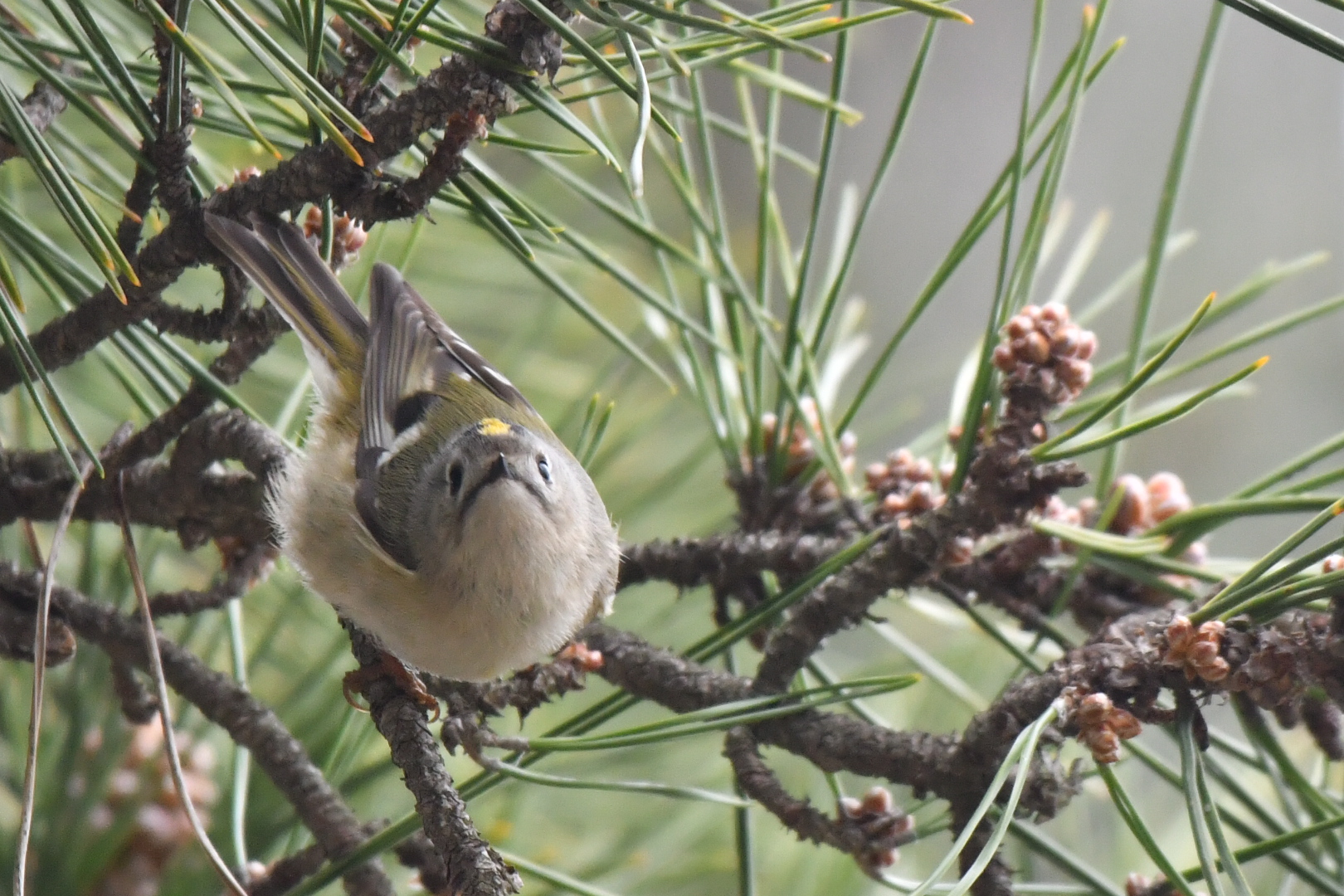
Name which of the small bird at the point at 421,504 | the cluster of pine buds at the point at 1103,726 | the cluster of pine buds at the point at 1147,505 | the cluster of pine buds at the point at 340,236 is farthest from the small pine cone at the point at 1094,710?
the cluster of pine buds at the point at 340,236

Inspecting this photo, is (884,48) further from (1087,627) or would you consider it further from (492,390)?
(1087,627)

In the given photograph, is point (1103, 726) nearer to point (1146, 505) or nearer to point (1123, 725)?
point (1123, 725)

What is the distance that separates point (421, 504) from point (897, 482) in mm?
351

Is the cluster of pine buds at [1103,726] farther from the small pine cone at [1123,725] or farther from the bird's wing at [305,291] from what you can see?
the bird's wing at [305,291]

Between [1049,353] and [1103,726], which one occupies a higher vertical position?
[1049,353]

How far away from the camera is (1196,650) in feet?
1.65

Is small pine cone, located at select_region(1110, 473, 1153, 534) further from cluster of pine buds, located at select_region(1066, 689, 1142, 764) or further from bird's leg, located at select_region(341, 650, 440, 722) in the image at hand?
bird's leg, located at select_region(341, 650, 440, 722)

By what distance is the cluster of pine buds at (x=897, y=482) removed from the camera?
0.70 metres

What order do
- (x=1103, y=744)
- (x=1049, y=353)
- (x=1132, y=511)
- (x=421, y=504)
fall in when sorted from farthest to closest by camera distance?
1. (x=421, y=504)
2. (x=1132, y=511)
3. (x=1049, y=353)
4. (x=1103, y=744)

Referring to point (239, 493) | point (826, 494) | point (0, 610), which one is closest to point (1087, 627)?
point (826, 494)

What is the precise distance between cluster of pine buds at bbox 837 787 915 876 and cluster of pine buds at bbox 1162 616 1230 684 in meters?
0.15

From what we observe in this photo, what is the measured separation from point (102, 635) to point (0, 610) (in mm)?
52

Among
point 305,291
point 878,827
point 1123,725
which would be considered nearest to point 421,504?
point 305,291

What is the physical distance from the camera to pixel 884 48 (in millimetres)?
2812
